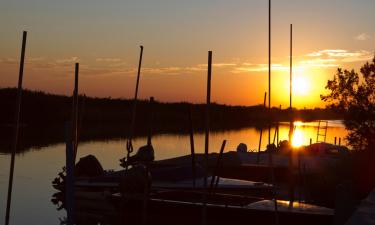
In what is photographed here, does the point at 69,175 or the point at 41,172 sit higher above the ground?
the point at 69,175

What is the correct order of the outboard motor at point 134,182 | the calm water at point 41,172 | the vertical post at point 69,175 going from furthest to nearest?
1. the calm water at point 41,172
2. the outboard motor at point 134,182
3. the vertical post at point 69,175

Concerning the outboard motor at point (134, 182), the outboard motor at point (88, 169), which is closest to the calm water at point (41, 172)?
the outboard motor at point (88, 169)

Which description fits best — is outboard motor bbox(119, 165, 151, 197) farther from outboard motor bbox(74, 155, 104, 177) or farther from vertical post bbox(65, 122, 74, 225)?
vertical post bbox(65, 122, 74, 225)

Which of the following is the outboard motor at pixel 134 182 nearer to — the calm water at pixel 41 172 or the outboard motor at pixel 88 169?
the calm water at pixel 41 172

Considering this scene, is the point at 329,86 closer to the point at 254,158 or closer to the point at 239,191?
the point at 254,158

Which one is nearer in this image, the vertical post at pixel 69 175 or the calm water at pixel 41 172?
the vertical post at pixel 69 175

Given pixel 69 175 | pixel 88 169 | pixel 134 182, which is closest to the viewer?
pixel 69 175

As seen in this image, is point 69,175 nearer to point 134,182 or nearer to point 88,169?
point 134,182

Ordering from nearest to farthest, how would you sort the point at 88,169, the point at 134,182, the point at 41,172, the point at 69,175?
1. the point at 69,175
2. the point at 134,182
3. the point at 88,169
4. the point at 41,172

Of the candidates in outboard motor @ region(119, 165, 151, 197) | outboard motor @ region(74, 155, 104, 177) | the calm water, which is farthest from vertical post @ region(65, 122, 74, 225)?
outboard motor @ region(74, 155, 104, 177)

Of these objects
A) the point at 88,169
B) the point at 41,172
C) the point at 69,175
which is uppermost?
the point at 69,175

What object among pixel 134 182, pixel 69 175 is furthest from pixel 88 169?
pixel 69 175

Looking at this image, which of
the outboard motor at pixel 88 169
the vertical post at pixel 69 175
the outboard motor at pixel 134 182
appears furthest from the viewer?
the outboard motor at pixel 88 169

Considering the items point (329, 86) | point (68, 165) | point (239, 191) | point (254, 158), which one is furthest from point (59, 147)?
point (68, 165)
